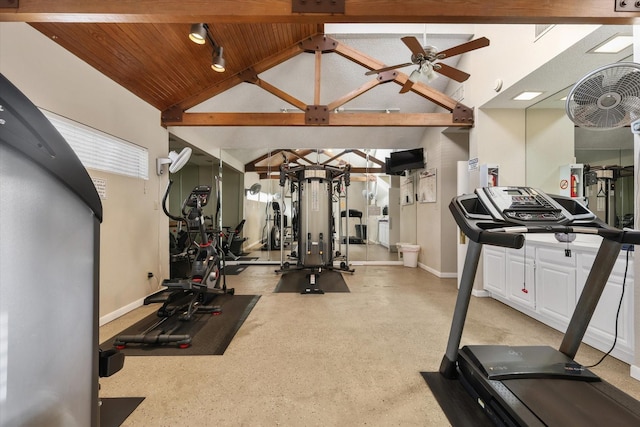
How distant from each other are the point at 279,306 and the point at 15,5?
3362 mm

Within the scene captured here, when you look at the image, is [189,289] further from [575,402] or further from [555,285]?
[555,285]

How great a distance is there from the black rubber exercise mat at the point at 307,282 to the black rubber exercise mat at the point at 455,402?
228cm

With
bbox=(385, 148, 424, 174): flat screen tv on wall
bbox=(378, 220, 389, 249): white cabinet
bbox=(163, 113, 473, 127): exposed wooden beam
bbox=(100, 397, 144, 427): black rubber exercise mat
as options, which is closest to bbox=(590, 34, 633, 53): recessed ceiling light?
bbox=(163, 113, 473, 127): exposed wooden beam

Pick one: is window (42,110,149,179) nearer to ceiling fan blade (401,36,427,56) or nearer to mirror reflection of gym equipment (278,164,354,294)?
A: mirror reflection of gym equipment (278,164,354,294)

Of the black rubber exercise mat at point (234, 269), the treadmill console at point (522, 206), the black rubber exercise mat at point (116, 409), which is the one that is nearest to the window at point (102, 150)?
the black rubber exercise mat at point (116, 409)

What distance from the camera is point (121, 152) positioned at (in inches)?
126

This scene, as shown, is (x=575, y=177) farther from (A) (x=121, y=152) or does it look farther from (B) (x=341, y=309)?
(A) (x=121, y=152)

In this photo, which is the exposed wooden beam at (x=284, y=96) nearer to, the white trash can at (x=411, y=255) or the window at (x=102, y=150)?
the window at (x=102, y=150)

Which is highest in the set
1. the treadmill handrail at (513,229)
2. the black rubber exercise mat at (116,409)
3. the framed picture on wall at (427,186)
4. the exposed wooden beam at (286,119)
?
the exposed wooden beam at (286,119)

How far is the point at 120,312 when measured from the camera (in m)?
3.11

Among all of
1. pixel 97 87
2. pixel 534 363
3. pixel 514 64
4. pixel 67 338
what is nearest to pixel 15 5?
pixel 97 87

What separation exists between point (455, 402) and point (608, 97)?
→ 2.23m

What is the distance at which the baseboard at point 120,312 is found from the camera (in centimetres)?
290

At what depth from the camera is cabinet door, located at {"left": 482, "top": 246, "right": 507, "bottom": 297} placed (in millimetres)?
3426
